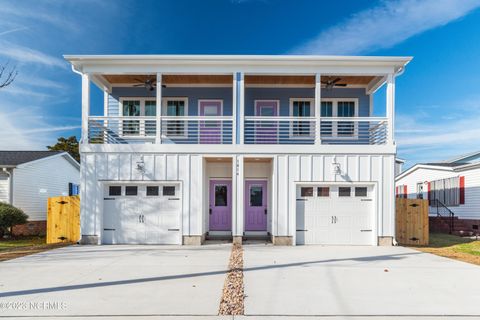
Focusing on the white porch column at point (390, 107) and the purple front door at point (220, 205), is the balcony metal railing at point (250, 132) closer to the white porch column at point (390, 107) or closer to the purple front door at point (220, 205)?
the white porch column at point (390, 107)

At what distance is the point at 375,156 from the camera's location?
11.3 meters

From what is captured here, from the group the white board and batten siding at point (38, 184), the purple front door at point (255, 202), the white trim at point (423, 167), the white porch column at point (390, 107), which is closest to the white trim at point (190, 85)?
the purple front door at point (255, 202)

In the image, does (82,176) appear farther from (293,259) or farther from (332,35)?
(332,35)

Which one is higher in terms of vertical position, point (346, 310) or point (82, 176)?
point (82, 176)

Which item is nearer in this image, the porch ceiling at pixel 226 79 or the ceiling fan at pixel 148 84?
the porch ceiling at pixel 226 79

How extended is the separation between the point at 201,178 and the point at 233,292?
6080 mm

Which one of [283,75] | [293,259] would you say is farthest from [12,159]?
[293,259]

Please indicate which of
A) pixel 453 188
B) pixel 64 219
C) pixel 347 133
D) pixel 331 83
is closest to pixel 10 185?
pixel 64 219

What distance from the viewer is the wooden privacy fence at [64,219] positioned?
12156mm

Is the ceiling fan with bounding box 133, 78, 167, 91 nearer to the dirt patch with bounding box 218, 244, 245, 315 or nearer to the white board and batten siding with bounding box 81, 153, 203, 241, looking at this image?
the white board and batten siding with bounding box 81, 153, 203, 241

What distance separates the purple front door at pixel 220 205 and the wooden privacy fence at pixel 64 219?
5050 mm

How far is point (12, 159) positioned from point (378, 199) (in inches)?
685

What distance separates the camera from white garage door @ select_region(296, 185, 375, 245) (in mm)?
11359

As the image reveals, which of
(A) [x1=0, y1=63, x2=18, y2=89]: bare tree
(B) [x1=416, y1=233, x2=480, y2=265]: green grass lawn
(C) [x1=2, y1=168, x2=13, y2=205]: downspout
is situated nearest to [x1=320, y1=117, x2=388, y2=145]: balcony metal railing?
(B) [x1=416, y1=233, x2=480, y2=265]: green grass lawn
